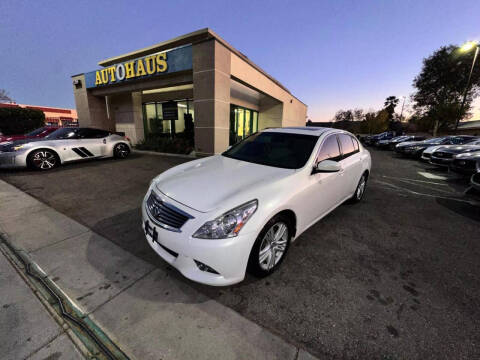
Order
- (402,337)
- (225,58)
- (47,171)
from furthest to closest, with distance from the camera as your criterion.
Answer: (225,58)
(47,171)
(402,337)

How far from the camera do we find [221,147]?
31.5 feet

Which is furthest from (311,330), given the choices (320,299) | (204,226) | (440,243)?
(440,243)

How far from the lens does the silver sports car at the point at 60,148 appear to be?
229 inches

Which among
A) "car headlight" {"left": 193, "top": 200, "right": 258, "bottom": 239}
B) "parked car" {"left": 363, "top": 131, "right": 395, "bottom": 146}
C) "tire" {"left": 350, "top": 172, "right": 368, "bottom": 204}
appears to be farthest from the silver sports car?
"parked car" {"left": 363, "top": 131, "right": 395, "bottom": 146}

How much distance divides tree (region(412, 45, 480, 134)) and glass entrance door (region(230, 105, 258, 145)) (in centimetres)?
2357

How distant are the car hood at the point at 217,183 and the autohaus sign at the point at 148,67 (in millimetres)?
8314

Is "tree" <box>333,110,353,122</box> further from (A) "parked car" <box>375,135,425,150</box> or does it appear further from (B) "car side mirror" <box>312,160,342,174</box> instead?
(B) "car side mirror" <box>312,160,342,174</box>

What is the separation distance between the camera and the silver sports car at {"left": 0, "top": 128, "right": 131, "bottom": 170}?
583cm

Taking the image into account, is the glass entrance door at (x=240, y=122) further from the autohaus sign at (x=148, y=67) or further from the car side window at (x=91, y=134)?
the car side window at (x=91, y=134)

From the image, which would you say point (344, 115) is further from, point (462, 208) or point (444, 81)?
point (462, 208)

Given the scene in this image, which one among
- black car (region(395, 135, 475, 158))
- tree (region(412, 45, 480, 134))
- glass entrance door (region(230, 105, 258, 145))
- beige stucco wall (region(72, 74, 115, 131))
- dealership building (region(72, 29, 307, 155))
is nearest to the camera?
dealership building (region(72, 29, 307, 155))

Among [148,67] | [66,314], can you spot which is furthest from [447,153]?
[148,67]

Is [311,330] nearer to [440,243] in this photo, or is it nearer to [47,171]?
[440,243]

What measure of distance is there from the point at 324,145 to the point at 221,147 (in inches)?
278
